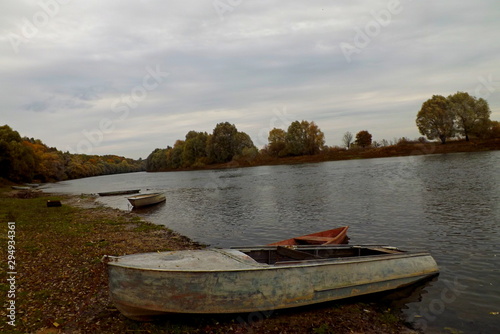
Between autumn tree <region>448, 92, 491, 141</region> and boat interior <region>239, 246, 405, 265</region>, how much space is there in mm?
94182

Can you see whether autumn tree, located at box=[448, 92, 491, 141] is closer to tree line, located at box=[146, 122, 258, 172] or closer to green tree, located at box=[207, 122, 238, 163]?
tree line, located at box=[146, 122, 258, 172]

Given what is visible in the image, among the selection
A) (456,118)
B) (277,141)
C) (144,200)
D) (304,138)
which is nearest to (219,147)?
(277,141)

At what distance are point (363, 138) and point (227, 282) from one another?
514 ft

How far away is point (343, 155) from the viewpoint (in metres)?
120

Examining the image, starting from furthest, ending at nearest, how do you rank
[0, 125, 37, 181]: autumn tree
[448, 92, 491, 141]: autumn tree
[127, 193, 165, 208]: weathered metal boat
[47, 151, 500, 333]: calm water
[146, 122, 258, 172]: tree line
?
[146, 122, 258, 172]: tree line → [448, 92, 491, 141]: autumn tree → [0, 125, 37, 181]: autumn tree → [127, 193, 165, 208]: weathered metal boat → [47, 151, 500, 333]: calm water

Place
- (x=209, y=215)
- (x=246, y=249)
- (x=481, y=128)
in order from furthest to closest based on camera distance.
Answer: (x=481, y=128) → (x=209, y=215) → (x=246, y=249)

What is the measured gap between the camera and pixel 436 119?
306 feet

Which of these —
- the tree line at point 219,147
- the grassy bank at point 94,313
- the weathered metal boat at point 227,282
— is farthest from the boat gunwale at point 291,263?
the tree line at point 219,147

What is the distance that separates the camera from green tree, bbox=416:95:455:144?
91188 mm

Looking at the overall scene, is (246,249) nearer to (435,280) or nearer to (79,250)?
(435,280)

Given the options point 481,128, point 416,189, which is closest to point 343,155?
point 481,128

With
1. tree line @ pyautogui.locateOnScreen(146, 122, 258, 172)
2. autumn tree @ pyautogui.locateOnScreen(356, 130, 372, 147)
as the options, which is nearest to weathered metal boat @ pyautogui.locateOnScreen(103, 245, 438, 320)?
tree line @ pyautogui.locateOnScreen(146, 122, 258, 172)

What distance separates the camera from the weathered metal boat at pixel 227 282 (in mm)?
7742

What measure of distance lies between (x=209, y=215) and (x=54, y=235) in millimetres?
13963
